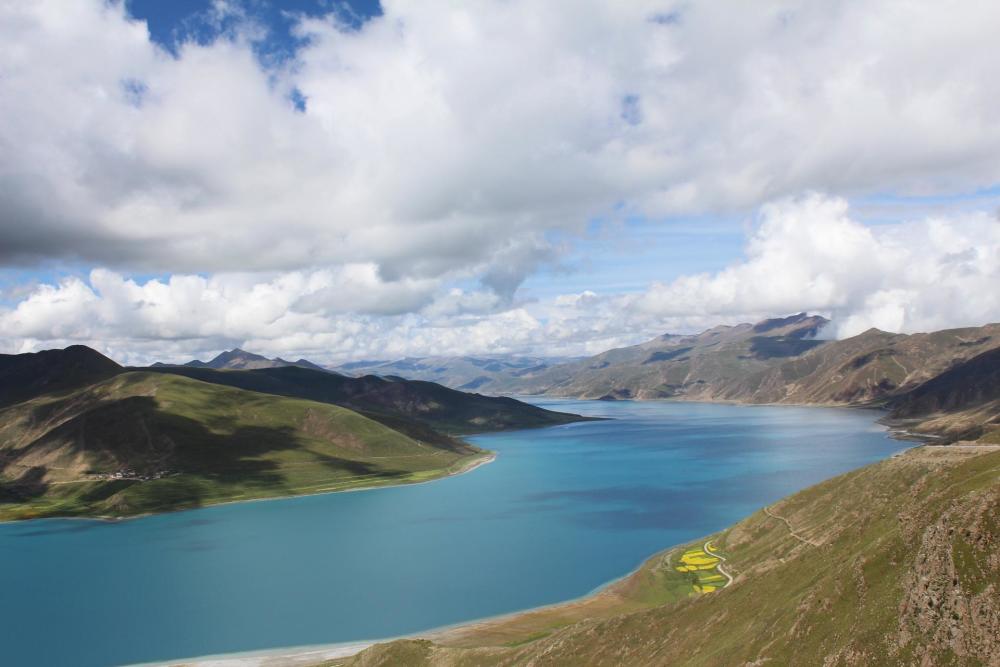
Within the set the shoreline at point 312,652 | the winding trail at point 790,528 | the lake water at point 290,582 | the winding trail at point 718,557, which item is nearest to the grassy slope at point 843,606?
the winding trail at point 790,528

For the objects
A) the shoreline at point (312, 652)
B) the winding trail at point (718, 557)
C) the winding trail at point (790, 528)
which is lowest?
the shoreline at point (312, 652)

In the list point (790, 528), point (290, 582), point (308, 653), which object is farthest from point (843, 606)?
point (290, 582)

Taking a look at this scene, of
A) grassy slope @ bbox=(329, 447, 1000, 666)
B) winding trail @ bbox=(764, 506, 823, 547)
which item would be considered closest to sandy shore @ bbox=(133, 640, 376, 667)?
grassy slope @ bbox=(329, 447, 1000, 666)

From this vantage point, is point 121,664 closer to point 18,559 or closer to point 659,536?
point 18,559

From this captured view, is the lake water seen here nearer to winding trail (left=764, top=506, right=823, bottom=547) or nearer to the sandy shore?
the sandy shore

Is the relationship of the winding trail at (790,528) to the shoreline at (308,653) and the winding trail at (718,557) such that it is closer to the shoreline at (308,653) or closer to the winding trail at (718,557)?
the winding trail at (718,557)

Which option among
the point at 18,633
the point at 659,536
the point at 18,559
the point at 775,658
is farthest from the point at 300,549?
the point at 775,658

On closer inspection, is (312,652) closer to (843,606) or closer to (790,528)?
(843,606)

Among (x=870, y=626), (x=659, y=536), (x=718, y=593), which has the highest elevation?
(x=870, y=626)
